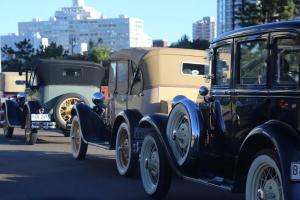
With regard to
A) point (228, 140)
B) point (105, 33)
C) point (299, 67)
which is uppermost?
point (105, 33)

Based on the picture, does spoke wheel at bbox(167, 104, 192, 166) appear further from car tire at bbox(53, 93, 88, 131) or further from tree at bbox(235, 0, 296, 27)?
tree at bbox(235, 0, 296, 27)

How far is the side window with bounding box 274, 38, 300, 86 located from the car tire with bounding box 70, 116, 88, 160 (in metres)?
6.50

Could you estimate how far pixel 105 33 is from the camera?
122 m

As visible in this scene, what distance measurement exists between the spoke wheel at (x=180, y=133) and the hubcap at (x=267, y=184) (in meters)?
1.54

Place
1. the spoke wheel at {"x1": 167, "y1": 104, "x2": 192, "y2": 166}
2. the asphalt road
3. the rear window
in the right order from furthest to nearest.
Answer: the rear window → the asphalt road → the spoke wheel at {"x1": 167, "y1": 104, "x2": 192, "y2": 166}

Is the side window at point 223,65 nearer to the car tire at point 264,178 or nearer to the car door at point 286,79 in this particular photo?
the car door at point 286,79

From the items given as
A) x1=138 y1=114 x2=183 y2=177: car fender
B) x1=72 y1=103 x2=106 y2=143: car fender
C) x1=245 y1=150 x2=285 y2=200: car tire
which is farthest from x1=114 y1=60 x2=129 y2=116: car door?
x1=245 y1=150 x2=285 y2=200: car tire

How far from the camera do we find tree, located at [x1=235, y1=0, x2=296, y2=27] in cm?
3631

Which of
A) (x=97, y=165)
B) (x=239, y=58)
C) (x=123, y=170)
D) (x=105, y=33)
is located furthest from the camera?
(x=105, y=33)

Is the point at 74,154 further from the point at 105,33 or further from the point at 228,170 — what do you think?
the point at 105,33

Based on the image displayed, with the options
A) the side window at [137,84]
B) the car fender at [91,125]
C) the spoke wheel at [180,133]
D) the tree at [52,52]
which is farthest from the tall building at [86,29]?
the spoke wheel at [180,133]

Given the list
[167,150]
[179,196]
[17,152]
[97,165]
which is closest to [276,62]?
[167,150]

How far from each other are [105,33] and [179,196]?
115130 mm

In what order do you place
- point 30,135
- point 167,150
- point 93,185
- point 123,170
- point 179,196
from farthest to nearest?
point 30,135, point 123,170, point 93,185, point 179,196, point 167,150
